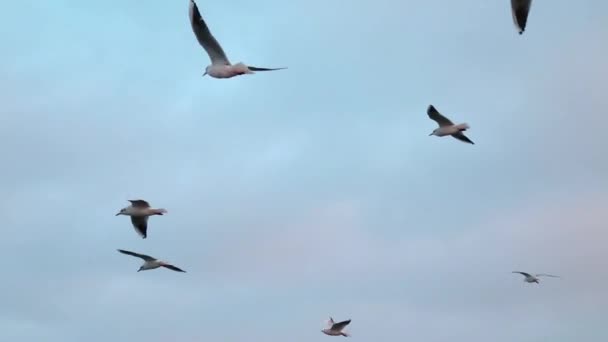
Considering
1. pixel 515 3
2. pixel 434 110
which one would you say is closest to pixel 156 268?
pixel 434 110

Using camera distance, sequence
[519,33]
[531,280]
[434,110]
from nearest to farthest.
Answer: [519,33], [434,110], [531,280]

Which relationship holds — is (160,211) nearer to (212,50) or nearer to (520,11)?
(212,50)

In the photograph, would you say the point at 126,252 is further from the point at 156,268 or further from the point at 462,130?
the point at 462,130

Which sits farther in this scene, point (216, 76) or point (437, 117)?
point (437, 117)

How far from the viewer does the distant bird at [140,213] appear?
105 feet

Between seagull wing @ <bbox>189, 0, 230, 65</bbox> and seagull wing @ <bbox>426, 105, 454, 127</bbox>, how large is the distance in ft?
30.9

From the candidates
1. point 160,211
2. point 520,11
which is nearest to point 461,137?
point 160,211

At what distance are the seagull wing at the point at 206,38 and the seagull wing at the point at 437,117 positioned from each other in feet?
30.9

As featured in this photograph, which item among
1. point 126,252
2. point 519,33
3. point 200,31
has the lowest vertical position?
point 519,33

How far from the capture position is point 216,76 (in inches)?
1042

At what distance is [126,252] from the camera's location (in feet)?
109

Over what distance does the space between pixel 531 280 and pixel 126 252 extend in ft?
83.2

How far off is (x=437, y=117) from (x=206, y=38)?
34.1 ft

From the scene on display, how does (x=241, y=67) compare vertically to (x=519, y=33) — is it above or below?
above
